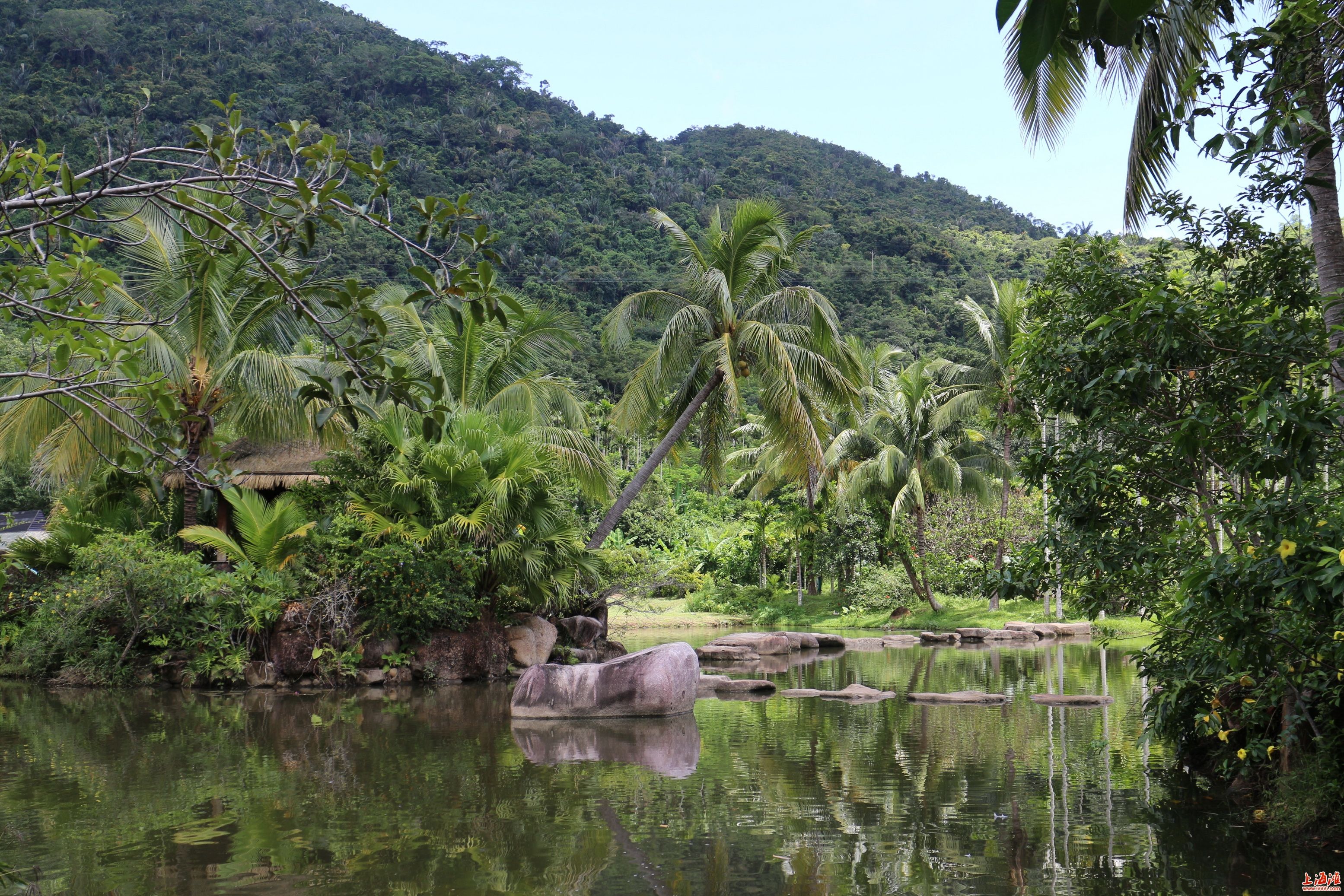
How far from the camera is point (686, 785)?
7656mm

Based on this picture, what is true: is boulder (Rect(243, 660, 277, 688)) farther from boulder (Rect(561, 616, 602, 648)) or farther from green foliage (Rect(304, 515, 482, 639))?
boulder (Rect(561, 616, 602, 648))

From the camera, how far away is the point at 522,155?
64.6m

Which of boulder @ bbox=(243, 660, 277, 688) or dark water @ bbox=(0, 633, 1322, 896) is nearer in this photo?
dark water @ bbox=(0, 633, 1322, 896)

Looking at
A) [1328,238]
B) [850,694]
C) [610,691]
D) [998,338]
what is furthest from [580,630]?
[1328,238]

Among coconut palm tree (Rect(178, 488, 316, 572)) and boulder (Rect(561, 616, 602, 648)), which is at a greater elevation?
coconut palm tree (Rect(178, 488, 316, 572))

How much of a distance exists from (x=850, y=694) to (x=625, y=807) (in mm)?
6894

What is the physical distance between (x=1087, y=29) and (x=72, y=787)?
352 inches

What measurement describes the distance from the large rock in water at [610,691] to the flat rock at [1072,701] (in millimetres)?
4433

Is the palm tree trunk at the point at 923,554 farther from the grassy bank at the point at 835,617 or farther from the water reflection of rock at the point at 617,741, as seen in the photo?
the water reflection of rock at the point at 617,741

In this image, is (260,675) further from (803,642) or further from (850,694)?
(803,642)

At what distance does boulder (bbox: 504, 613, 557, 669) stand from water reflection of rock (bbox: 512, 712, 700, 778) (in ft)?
20.0

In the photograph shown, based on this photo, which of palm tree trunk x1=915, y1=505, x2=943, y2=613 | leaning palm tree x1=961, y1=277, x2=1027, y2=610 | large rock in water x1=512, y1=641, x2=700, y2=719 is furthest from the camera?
palm tree trunk x1=915, y1=505, x2=943, y2=613

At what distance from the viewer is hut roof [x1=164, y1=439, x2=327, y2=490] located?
18500 millimetres

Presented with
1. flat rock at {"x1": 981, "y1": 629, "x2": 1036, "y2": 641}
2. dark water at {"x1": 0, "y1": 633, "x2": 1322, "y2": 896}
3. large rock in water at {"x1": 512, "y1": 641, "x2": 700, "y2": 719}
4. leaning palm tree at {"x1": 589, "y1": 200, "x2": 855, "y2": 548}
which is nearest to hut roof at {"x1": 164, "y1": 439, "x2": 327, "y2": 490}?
leaning palm tree at {"x1": 589, "y1": 200, "x2": 855, "y2": 548}
